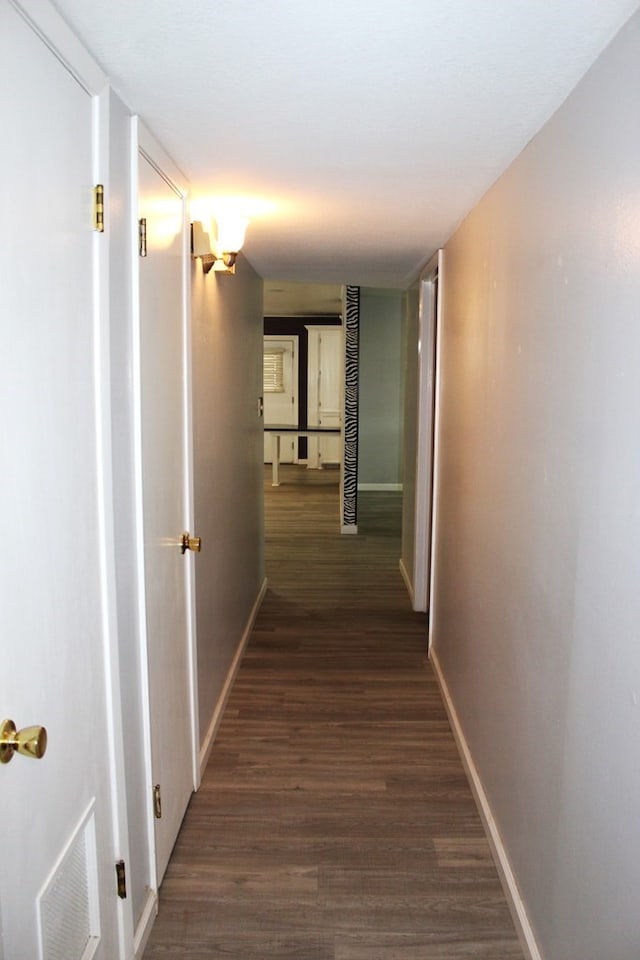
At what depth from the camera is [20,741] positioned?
113 cm

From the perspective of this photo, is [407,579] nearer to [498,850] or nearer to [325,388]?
[498,850]

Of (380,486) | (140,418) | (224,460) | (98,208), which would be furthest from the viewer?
(380,486)

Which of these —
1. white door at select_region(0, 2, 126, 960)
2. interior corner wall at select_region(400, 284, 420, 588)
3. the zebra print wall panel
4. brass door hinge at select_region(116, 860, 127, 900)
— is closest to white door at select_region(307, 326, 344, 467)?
the zebra print wall panel

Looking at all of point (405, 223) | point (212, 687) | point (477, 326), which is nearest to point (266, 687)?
point (212, 687)

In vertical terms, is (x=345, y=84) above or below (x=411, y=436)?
above

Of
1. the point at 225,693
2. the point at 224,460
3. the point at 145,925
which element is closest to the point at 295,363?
the point at 224,460

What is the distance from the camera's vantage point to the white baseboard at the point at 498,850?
6.43 ft

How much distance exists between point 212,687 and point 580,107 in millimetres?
2512

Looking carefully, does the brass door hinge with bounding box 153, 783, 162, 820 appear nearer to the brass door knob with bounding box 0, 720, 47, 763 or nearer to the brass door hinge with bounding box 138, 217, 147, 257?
the brass door knob with bounding box 0, 720, 47, 763

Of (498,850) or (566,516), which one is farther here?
(498,850)

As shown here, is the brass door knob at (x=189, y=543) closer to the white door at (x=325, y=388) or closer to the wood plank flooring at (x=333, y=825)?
the wood plank flooring at (x=333, y=825)

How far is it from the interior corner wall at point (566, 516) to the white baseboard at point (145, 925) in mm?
1002

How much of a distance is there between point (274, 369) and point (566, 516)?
404 inches

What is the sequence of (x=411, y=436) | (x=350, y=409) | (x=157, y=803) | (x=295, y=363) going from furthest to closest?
(x=295, y=363) → (x=350, y=409) → (x=411, y=436) → (x=157, y=803)
